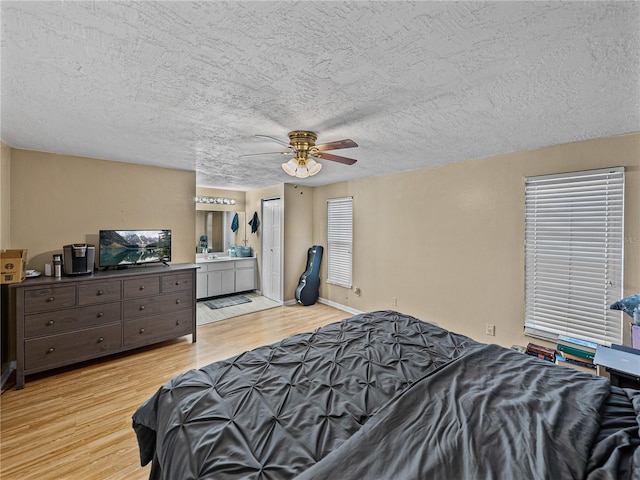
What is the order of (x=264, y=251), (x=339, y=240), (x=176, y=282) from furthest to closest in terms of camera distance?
(x=264, y=251), (x=339, y=240), (x=176, y=282)

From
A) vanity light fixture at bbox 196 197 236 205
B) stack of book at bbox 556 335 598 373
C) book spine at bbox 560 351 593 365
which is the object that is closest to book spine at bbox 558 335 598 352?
stack of book at bbox 556 335 598 373

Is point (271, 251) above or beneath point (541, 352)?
above

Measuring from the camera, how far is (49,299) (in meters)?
2.78

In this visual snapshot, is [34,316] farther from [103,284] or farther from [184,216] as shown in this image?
[184,216]

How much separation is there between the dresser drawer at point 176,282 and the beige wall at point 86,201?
1.84 feet

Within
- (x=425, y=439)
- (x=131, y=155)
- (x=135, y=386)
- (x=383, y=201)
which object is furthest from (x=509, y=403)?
(x=131, y=155)

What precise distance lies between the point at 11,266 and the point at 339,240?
13.8 ft

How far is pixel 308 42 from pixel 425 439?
5.78ft

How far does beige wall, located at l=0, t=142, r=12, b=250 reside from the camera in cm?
271

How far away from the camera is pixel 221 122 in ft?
7.21

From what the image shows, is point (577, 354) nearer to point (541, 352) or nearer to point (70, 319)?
point (541, 352)

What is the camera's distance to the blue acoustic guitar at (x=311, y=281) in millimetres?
5387

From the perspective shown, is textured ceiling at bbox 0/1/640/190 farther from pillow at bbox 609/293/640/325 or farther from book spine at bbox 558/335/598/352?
book spine at bbox 558/335/598/352

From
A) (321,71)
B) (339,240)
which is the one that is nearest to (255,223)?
(339,240)
